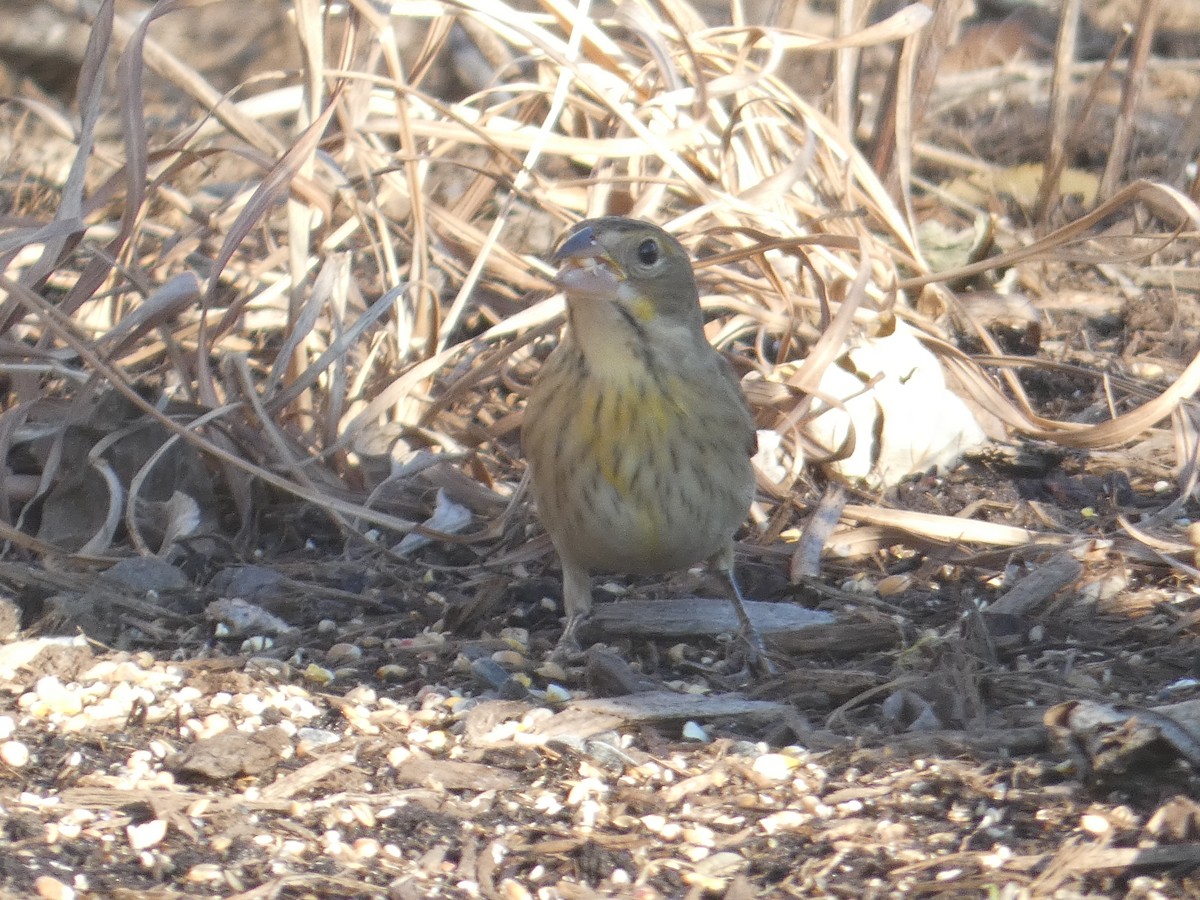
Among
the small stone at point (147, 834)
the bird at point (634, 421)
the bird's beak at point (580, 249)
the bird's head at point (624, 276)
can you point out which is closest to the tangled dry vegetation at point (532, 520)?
the small stone at point (147, 834)

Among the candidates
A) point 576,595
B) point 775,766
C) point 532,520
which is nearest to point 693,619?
point 576,595

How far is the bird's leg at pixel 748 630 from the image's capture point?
11.4ft

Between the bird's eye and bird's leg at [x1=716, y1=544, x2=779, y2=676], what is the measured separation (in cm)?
78

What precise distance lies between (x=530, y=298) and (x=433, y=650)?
163cm

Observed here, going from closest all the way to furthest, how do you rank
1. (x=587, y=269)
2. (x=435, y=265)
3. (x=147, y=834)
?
1. (x=147, y=834)
2. (x=587, y=269)
3. (x=435, y=265)

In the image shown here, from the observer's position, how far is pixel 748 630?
143 inches

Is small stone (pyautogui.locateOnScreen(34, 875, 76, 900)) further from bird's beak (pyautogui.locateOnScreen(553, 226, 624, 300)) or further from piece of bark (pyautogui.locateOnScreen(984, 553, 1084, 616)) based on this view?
piece of bark (pyautogui.locateOnScreen(984, 553, 1084, 616))

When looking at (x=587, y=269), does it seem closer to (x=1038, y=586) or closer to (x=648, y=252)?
(x=648, y=252)

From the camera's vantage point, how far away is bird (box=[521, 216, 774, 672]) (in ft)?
11.4

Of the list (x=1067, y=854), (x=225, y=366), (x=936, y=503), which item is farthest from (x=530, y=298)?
(x=1067, y=854)

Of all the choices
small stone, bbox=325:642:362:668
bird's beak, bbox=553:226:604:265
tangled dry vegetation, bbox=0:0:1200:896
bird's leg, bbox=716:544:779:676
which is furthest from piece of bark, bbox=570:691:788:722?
bird's beak, bbox=553:226:604:265

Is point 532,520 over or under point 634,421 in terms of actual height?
under

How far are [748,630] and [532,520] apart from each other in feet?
2.89

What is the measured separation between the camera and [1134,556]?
3826mm
